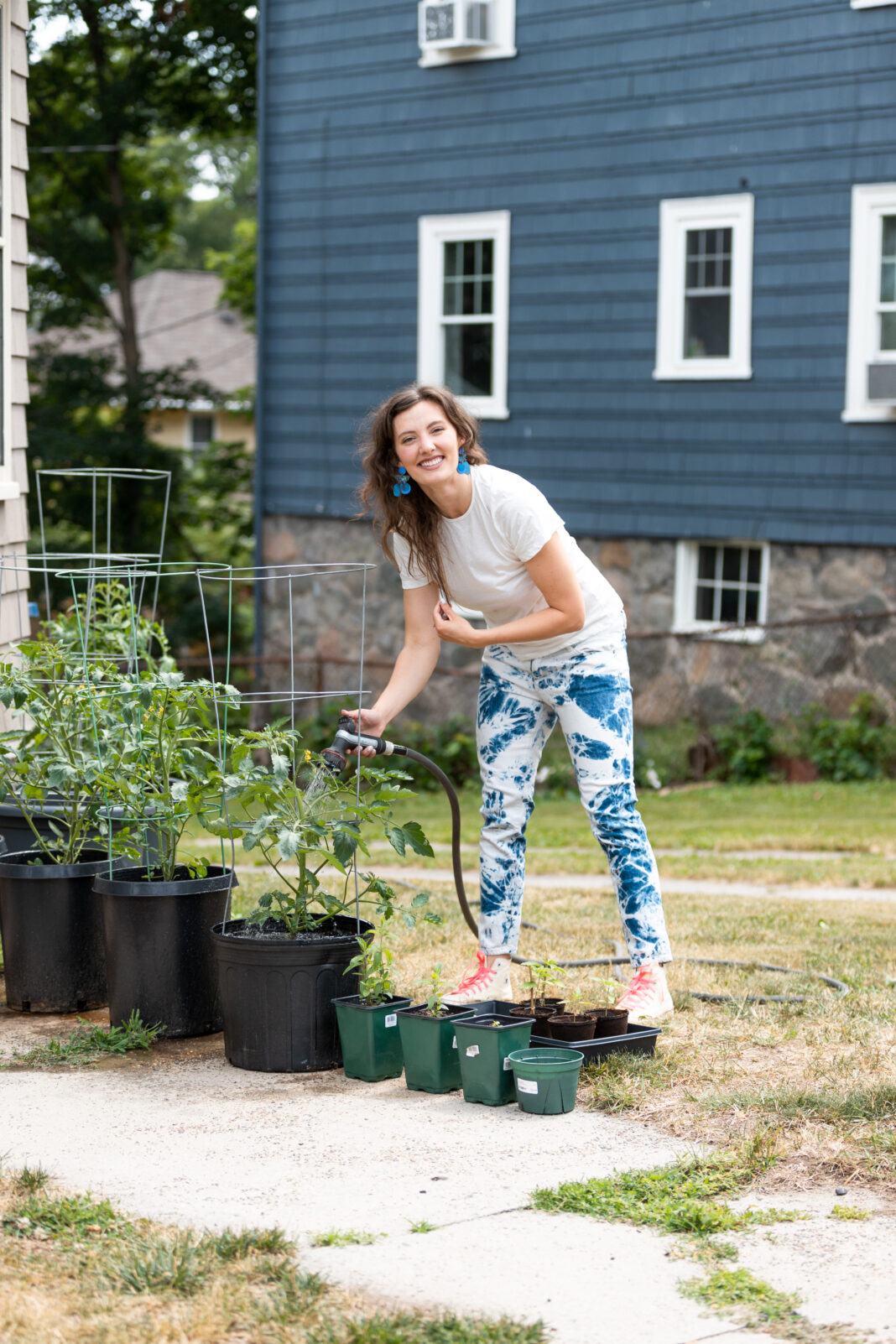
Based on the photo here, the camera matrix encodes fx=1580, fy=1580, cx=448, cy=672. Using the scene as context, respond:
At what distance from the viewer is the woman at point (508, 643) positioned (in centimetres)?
405

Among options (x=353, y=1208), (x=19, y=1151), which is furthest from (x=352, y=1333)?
(x=19, y=1151)

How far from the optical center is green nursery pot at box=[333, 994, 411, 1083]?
3.80 m

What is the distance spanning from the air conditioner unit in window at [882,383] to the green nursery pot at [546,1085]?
824 centimetres

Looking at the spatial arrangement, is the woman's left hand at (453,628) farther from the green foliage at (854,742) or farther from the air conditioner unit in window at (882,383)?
the air conditioner unit in window at (882,383)

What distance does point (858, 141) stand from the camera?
1094 cm

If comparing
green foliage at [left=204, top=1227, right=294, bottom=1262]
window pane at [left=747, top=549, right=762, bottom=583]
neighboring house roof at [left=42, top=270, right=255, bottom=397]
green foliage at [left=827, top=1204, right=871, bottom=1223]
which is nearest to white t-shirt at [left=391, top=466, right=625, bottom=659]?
green foliage at [left=827, top=1204, right=871, bottom=1223]

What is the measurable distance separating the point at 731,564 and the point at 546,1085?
9024 millimetres

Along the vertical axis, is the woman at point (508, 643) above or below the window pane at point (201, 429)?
below

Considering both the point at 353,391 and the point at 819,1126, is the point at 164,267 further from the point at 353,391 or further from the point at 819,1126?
the point at 819,1126

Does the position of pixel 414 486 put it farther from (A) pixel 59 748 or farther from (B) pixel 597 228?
(B) pixel 597 228

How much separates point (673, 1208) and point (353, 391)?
1159 cm

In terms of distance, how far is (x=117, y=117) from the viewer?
720 inches

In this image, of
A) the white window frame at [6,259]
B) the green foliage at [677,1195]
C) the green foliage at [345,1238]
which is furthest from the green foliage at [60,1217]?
the white window frame at [6,259]

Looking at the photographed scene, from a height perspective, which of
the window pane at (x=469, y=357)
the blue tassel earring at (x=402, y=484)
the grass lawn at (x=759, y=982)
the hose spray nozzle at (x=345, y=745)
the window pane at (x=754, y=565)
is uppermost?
the window pane at (x=469, y=357)
